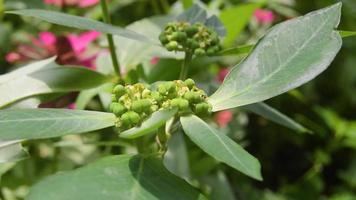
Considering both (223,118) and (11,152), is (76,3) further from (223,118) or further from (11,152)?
(11,152)

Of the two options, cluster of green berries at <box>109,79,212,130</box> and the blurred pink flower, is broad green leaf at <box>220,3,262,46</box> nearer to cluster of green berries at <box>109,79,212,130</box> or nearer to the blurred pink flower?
the blurred pink flower

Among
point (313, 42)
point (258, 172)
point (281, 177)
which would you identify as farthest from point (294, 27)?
point (281, 177)

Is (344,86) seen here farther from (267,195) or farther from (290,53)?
(290,53)

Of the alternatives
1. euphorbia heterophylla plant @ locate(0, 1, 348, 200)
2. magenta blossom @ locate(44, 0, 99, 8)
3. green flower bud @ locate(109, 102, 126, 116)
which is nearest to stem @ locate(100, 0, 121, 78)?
euphorbia heterophylla plant @ locate(0, 1, 348, 200)

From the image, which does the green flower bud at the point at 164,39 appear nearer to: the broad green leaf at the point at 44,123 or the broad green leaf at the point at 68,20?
the broad green leaf at the point at 68,20

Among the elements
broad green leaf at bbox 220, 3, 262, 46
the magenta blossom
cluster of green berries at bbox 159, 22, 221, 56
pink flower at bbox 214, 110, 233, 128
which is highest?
cluster of green berries at bbox 159, 22, 221, 56

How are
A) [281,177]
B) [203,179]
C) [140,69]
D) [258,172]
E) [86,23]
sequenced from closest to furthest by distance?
[258,172] < [86,23] < [140,69] < [203,179] < [281,177]

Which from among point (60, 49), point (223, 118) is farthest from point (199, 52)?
point (223, 118)
